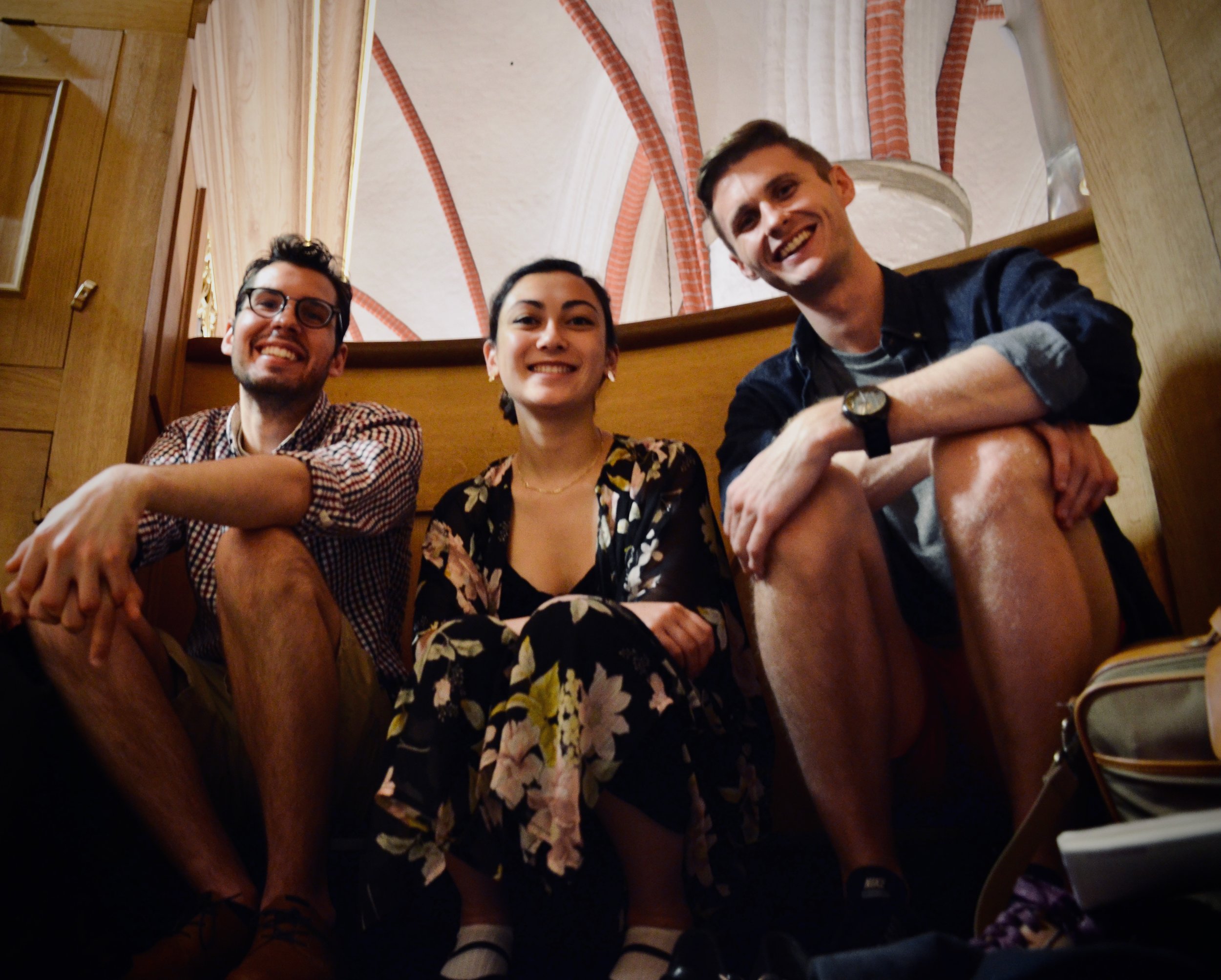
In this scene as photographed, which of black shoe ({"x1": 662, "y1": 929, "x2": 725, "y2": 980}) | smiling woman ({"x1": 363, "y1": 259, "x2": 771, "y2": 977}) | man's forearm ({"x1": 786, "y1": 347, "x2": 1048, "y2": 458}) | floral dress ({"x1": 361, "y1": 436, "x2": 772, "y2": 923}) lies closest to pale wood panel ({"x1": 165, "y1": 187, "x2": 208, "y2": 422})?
smiling woman ({"x1": 363, "y1": 259, "x2": 771, "y2": 977})

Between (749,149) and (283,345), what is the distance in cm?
89

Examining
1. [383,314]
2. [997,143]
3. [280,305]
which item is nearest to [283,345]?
[280,305]

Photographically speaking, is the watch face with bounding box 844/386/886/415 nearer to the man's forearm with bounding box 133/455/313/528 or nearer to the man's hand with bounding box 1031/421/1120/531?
the man's hand with bounding box 1031/421/1120/531

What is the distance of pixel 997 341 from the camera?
4.08ft

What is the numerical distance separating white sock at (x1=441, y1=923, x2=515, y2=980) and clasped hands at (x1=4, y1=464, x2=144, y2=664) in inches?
21.5

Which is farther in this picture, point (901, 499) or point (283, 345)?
point (283, 345)

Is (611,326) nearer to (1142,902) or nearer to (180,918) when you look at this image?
(180,918)

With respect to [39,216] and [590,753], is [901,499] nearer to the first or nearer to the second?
[590,753]

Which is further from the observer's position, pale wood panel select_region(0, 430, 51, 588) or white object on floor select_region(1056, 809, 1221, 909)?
pale wood panel select_region(0, 430, 51, 588)

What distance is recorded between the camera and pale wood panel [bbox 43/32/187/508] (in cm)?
165

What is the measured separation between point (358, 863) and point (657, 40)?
212 inches

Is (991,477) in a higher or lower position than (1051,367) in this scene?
lower

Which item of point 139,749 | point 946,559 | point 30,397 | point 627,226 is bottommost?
point 139,749

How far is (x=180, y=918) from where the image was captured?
118 cm
